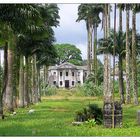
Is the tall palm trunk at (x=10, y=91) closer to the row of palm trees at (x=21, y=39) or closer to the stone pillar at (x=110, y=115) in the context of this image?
the row of palm trees at (x=21, y=39)

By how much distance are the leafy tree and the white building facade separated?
228cm

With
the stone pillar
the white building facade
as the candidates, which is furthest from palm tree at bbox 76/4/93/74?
the stone pillar

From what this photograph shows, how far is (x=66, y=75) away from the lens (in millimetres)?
97750

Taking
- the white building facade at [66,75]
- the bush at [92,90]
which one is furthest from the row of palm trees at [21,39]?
the white building facade at [66,75]

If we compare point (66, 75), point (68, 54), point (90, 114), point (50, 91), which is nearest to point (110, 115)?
point (90, 114)

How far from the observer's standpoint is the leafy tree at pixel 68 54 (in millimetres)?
75406

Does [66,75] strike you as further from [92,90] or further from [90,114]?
[90,114]

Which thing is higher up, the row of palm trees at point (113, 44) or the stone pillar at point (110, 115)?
the row of palm trees at point (113, 44)

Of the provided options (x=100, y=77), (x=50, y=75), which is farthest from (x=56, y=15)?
(x=50, y=75)

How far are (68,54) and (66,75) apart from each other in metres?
13.6

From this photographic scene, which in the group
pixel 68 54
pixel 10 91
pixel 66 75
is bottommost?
pixel 10 91

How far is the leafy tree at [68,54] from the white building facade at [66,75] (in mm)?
2278

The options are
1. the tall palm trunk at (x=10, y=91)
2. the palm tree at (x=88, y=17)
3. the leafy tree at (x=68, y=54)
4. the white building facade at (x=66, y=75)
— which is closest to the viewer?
the tall palm trunk at (x=10, y=91)

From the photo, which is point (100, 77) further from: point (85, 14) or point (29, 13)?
point (29, 13)
